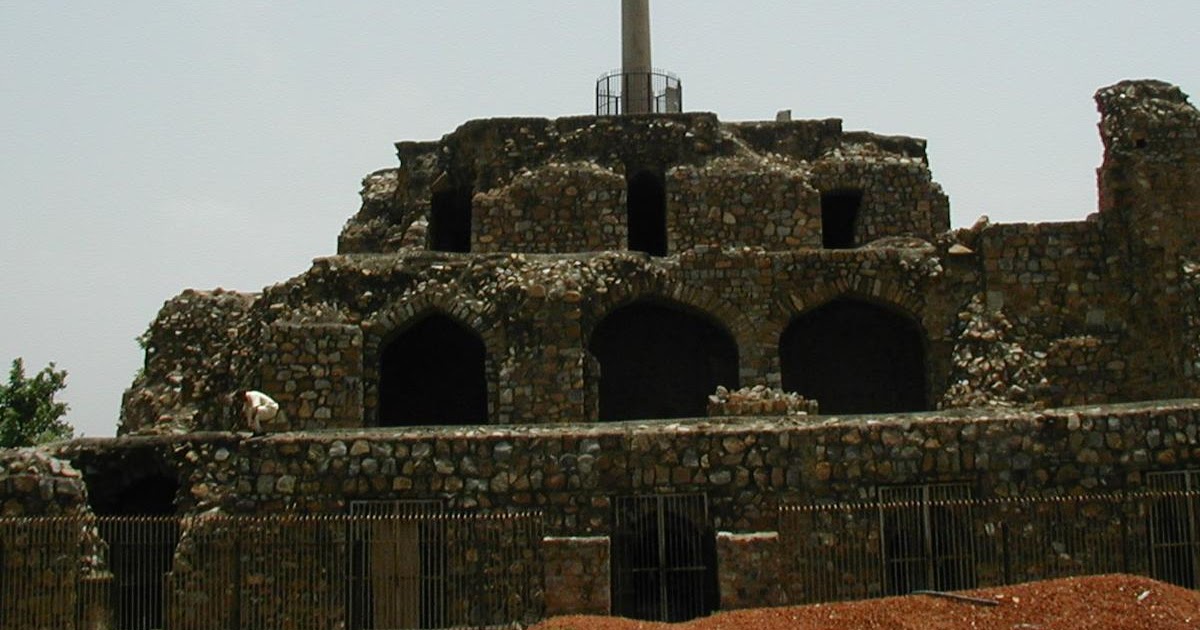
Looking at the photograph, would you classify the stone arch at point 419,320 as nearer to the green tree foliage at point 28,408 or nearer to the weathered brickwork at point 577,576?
the weathered brickwork at point 577,576

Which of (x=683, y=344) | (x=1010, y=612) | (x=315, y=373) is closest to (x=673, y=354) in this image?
(x=683, y=344)

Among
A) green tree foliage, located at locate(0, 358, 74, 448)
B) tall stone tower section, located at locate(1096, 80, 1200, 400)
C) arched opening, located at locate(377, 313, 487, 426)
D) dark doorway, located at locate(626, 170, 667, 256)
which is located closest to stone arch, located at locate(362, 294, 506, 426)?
arched opening, located at locate(377, 313, 487, 426)

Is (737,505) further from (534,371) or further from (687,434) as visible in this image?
(534,371)

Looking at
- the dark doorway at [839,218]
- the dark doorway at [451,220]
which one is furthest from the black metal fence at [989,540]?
the dark doorway at [451,220]

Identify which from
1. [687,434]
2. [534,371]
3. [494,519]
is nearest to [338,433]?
[494,519]

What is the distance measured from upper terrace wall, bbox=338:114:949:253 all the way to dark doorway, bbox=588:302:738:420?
1.86 meters

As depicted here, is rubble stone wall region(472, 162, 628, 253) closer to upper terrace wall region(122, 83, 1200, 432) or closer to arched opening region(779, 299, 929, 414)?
upper terrace wall region(122, 83, 1200, 432)

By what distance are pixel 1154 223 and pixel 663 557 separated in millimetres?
Answer: 11819

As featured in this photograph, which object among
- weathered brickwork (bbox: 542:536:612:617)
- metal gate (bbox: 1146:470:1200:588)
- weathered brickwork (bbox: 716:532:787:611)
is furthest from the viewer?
metal gate (bbox: 1146:470:1200:588)

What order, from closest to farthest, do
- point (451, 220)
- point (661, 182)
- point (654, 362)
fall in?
point (654, 362) → point (661, 182) → point (451, 220)

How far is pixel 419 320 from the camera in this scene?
20688 millimetres

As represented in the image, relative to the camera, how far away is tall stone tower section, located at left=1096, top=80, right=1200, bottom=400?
64.4 ft

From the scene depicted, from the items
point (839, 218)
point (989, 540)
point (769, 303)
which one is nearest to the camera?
point (989, 540)

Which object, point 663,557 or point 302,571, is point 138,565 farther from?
point 663,557
